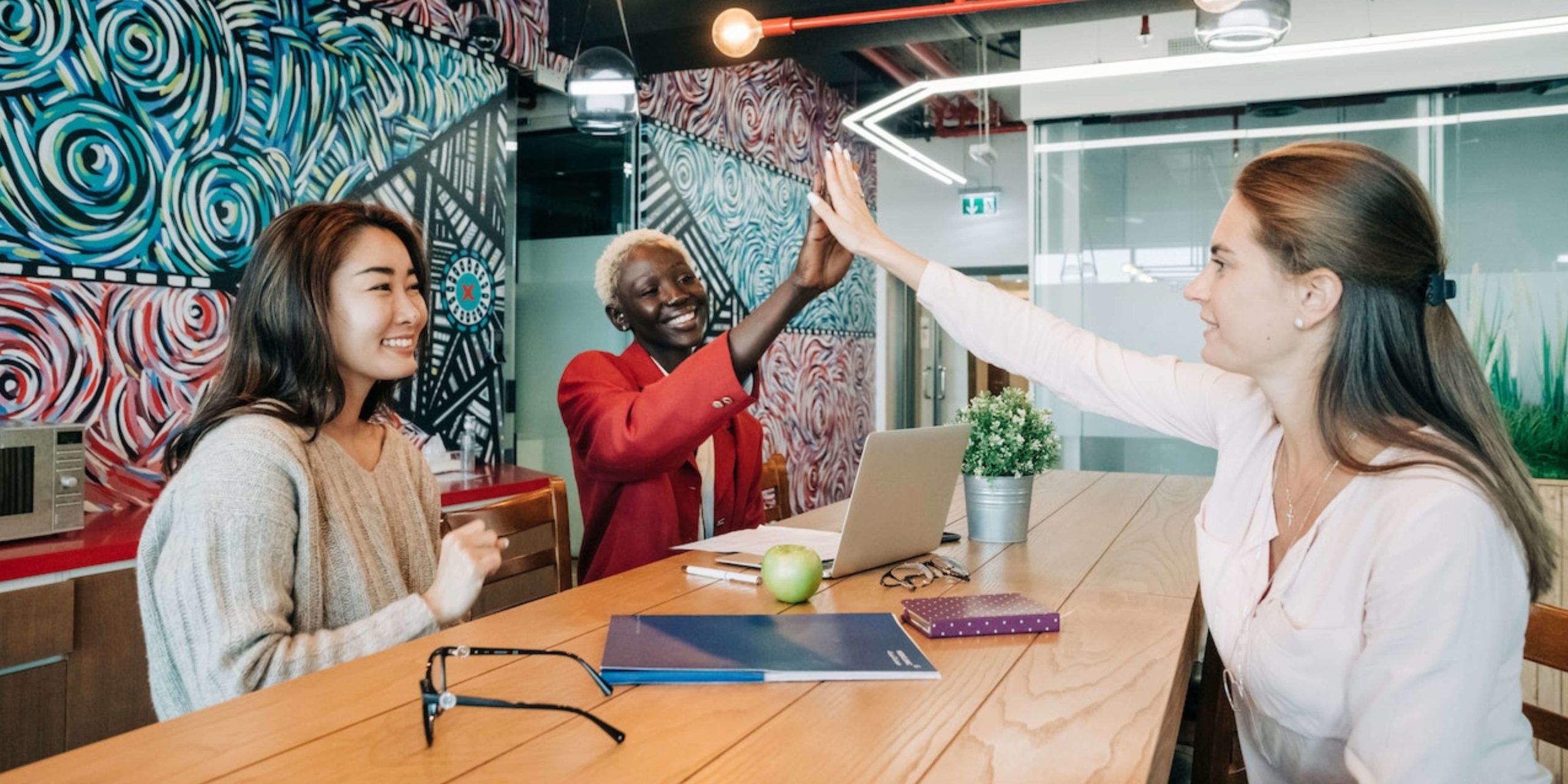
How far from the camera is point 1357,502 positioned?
4.35 ft

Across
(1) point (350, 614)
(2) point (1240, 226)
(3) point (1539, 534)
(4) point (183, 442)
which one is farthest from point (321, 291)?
(3) point (1539, 534)

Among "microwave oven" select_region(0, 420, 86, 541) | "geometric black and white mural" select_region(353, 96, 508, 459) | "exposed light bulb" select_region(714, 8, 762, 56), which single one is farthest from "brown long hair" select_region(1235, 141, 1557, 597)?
"geometric black and white mural" select_region(353, 96, 508, 459)

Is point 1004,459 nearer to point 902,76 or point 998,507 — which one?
point 998,507

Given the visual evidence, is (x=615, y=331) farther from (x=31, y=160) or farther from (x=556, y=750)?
(x=556, y=750)

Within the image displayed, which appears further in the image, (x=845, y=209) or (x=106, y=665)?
(x=106, y=665)

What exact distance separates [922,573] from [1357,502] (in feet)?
2.38

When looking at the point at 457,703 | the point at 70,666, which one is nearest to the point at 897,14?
the point at 70,666

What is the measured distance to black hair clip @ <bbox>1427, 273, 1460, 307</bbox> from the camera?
1358 millimetres

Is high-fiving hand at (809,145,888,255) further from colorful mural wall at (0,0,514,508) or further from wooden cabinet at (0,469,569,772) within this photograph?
colorful mural wall at (0,0,514,508)

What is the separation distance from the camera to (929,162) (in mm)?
4965

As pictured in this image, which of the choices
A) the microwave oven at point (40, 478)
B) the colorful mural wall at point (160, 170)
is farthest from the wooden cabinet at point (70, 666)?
the colorful mural wall at point (160, 170)

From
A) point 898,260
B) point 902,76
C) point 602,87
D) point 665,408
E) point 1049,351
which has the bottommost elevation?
point 665,408

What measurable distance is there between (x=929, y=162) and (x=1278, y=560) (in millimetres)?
3713

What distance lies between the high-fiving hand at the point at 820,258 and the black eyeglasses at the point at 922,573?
57 cm
